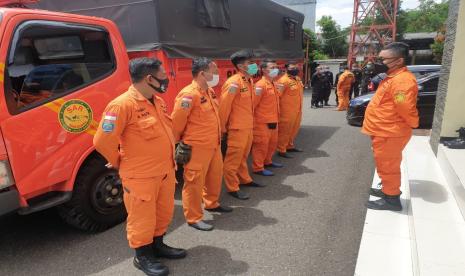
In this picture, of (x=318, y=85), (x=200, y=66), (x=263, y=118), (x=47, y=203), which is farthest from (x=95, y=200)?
(x=318, y=85)

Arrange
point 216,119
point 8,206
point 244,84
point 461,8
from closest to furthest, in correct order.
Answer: point 8,206
point 216,119
point 244,84
point 461,8

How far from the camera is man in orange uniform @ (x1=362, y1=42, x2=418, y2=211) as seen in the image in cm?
332

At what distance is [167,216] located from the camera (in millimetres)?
2791

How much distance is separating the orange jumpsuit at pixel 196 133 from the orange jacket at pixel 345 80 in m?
9.89

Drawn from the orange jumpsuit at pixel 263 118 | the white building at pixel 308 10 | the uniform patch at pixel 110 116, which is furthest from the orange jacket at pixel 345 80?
the white building at pixel 308 10

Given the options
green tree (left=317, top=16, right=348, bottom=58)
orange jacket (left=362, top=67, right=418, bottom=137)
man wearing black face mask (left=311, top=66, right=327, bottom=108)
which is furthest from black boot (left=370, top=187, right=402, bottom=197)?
green tree (left=317, top=16, right=348, bottom=58)

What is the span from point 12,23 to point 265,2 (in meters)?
4.77

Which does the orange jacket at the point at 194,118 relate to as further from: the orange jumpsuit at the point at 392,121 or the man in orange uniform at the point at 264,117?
the orange jumpsuit at the point at 392,121

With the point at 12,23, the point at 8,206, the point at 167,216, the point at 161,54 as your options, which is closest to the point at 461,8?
the point at 161,54

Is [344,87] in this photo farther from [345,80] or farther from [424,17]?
[424,17]

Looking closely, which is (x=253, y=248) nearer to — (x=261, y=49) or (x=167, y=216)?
(x=167, y=216)

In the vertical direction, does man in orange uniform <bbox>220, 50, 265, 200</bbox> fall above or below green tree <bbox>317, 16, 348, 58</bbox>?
below

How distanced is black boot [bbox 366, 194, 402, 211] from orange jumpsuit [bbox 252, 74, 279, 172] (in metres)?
1.78

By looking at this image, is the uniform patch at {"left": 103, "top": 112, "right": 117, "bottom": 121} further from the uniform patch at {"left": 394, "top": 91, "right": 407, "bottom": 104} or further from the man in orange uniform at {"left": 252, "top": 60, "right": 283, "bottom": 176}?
the man in orange uniform at {"left": 252, "top": 60, "right": 283, "bottom": 176}
